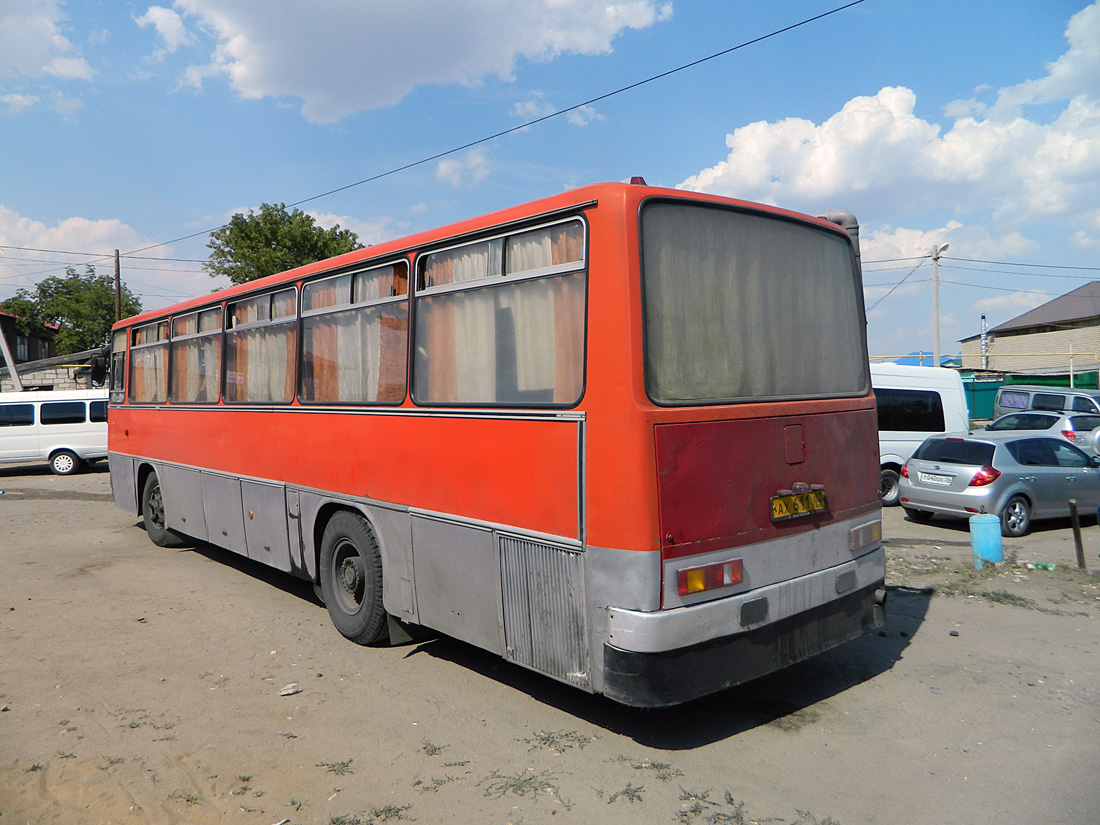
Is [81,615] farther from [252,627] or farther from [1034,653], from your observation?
[1034,653]

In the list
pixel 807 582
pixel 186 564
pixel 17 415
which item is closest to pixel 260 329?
pixel 186 564

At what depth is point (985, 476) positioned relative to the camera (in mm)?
10586

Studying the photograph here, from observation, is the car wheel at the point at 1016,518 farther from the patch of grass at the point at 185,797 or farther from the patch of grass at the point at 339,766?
the patch of grass at the point at 185,797

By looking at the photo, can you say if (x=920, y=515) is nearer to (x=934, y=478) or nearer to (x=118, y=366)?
(x=934, y=478)

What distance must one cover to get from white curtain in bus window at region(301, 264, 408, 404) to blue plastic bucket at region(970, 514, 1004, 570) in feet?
21.8

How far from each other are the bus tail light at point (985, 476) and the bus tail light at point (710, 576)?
792cm

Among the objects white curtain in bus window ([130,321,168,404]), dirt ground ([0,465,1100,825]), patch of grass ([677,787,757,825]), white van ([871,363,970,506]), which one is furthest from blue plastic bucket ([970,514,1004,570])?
white curtain in bus window ([130,321,168,404])

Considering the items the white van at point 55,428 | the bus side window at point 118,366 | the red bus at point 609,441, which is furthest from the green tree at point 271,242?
the red bus at point 609,441

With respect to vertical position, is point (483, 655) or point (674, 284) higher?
point (674, 284)

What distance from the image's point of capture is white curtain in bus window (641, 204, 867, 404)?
13.7 feet

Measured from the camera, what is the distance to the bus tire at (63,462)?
68.5 ft

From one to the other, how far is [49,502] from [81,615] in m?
10.3

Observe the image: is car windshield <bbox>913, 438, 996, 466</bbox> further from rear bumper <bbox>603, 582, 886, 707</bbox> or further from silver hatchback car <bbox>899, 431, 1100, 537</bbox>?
rear bumper <bbox>603, 582, 886, 707</bbox>

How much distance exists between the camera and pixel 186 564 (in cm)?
936
